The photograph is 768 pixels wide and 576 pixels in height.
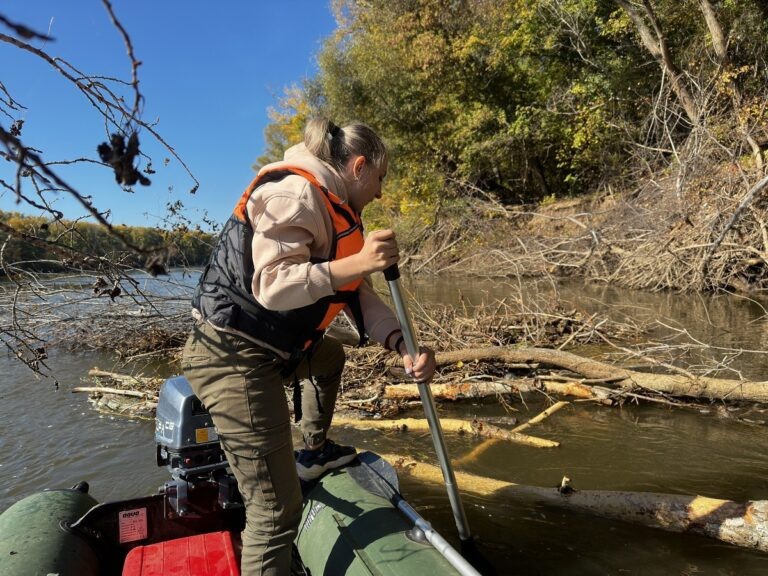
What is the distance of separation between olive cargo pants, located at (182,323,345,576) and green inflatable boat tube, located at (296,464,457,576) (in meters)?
0.24

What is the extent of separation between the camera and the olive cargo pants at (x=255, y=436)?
2.03 metres

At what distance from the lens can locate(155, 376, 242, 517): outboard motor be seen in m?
2.55

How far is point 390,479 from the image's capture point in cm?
266

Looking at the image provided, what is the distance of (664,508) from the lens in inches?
117

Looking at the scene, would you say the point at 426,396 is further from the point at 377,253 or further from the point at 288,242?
the point at 288,242

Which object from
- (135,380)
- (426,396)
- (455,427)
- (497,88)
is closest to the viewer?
(426,396)

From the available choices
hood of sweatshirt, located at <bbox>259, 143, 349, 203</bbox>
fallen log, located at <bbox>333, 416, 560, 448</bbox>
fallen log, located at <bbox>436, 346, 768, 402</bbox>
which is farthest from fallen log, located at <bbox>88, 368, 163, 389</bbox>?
hood of sweatshirt, located at <bbox>259, 143, 349, 203</bbox>

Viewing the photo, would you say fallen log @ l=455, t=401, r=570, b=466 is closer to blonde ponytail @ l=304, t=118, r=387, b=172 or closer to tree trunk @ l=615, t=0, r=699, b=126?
blonde ponytail @ l=304, t=118, r=387, b=172

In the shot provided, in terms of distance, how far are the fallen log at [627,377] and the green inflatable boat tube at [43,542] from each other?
12.7 feet

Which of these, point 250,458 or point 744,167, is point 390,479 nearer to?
point 250,458

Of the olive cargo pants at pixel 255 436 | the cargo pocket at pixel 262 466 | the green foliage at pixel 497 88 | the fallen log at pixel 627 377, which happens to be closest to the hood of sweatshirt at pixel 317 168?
the olive cargo pants at pixel 255 436

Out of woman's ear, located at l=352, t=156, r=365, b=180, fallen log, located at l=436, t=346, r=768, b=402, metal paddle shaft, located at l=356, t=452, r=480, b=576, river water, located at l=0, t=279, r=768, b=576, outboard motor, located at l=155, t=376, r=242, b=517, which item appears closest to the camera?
metal paddle shaft, located at l=356, t=452, r=480, b=576

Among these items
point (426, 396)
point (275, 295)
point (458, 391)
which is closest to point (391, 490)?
point (426, 396)

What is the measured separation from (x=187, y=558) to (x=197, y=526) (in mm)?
289
